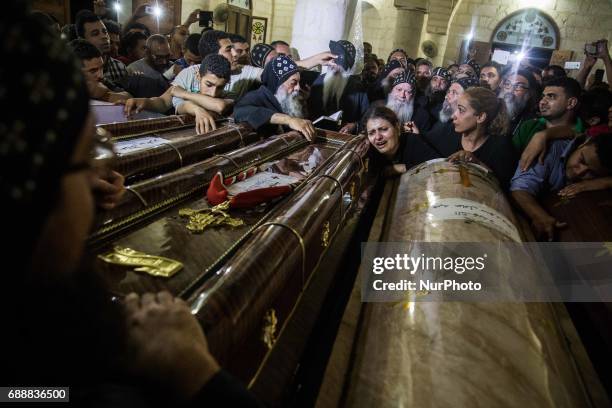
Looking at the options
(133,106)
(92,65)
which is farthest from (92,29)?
(133,106)

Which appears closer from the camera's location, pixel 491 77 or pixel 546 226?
pixel 546 226

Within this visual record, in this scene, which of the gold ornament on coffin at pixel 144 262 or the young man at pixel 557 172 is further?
the young man at pixel 557 172

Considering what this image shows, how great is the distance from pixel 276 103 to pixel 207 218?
7.38ft

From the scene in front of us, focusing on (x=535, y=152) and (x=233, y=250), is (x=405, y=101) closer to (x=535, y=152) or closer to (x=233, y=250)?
(x=535, y=152)

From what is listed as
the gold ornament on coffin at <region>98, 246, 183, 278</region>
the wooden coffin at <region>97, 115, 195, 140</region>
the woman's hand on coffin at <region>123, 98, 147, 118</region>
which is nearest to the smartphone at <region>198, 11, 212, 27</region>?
the woman's hand on coffin at <region>123, 98, 147, 118</region>

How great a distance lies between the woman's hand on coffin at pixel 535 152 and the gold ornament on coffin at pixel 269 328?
2.66 m

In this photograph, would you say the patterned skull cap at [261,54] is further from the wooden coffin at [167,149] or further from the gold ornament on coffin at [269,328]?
the gold ornament on coffin at [269,328]

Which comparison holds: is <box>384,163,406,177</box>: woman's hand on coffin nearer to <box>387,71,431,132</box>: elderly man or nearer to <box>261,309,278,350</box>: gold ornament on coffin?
<box>387,71,431,132</box>: elderly man

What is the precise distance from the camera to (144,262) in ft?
3.48

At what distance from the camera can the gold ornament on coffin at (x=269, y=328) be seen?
1.11 meters

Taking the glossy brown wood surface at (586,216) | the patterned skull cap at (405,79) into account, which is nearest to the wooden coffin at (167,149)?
the glossy brown wood surface at (586,216)

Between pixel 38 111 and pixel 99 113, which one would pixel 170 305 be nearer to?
pixel 38 111

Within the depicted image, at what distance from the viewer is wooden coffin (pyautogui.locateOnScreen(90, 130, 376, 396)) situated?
0.95 m

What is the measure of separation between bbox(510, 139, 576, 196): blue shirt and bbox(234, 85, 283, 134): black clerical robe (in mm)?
2067
